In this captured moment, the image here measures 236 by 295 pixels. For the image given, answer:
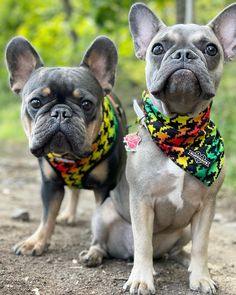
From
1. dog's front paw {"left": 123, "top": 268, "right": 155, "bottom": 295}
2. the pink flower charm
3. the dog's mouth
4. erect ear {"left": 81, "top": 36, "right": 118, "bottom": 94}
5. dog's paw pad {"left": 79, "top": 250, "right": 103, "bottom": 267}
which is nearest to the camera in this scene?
A: the dog's mouth

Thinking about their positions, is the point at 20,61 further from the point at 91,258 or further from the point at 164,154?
the point at 91,258

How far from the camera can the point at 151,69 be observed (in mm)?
3605

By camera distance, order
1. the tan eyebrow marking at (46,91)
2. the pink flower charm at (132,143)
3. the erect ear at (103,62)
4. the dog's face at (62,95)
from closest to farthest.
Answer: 1. the pink flower charm at (132,143)
2. the dog's face at (62,95)
3. the tan eyebrow marking at (46,91)
4. the erect ear at (103,62)

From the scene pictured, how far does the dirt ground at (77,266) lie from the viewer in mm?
3582

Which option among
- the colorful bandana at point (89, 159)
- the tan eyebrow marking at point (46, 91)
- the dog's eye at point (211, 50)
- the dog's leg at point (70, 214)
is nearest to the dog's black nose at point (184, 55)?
the dog's eye at point (211, 50)

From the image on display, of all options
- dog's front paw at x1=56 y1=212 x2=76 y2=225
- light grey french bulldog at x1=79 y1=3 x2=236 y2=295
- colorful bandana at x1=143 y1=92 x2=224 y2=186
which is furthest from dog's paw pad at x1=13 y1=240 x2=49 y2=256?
colorful bandana at x1=143 y1=92 x2=224 y2=186

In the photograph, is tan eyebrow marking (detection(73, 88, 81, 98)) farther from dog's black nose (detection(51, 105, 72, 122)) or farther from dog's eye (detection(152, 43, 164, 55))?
dog's eye (detection(152, 43, 164, 55))

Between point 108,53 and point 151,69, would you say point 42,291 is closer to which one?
point 151,69

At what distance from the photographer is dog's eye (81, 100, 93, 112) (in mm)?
4041

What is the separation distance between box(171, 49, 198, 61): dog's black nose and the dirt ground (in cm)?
149

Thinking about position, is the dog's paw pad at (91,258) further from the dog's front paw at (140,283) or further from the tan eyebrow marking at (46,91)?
the tan eyebrow marking at (46,91)

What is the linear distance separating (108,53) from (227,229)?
7.12 ft

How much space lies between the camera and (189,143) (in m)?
3.71

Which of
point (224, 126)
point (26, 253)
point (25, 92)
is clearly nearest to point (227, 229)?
point (26, 253)
